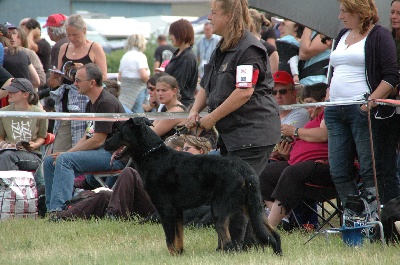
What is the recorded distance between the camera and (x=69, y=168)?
791cm

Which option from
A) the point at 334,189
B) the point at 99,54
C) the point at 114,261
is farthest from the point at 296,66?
the point at 114,261

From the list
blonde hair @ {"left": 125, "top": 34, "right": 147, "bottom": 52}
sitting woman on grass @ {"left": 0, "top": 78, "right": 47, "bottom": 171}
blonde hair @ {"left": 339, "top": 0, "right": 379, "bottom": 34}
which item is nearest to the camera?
blonde hair @ {"left": 339, "top": 0, "right": 379, "bottom": 34}

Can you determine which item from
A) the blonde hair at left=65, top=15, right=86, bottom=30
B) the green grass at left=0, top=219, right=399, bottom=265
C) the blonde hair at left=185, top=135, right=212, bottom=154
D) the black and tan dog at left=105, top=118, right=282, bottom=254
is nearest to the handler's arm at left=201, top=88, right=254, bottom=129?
the black and tan dog at left=105, top=118, right=282, bottom=254

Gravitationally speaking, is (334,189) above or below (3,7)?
above

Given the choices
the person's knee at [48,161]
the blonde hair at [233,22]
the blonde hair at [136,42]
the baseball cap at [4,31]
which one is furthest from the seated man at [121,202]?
the blonde hair at [136,42]

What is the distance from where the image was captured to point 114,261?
5.28 meters

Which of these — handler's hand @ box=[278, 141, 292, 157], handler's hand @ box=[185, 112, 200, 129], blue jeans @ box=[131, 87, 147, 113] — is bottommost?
blue jeans @ box=[131, 87, 147, 113]

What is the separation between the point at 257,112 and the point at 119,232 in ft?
6.56

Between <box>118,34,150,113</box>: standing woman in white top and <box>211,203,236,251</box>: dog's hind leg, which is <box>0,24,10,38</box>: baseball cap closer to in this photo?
<box>118,34,150,113</box>: standing woman in white top

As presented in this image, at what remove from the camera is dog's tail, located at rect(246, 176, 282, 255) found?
525cm

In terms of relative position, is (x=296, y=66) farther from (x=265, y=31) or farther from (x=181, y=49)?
(x=265, y=31)

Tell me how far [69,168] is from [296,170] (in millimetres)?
2539

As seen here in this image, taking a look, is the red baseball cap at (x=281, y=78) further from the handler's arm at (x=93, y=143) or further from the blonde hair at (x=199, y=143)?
the handler's arm at (x=93, y=143)

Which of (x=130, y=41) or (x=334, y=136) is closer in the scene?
(x=334, y=136)
